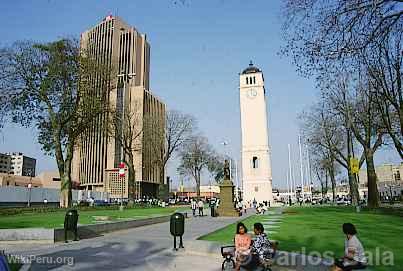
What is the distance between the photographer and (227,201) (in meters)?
34.4

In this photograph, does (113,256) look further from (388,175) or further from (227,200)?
(388,175)

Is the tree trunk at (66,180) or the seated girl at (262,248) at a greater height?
the tree trunk at (66,180)

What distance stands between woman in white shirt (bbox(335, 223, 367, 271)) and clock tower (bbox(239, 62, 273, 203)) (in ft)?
209

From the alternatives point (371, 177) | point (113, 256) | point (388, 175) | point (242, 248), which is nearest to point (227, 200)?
point (371, 177)

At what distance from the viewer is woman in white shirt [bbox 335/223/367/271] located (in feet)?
23.2

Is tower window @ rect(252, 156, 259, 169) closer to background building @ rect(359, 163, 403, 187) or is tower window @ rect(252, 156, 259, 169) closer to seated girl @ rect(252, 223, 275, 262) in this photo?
background building @ rect(359, 163, 403, 187)

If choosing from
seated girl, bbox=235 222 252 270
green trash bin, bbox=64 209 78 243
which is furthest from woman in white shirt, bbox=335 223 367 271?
green trash bin, bbox=64 209 78 243

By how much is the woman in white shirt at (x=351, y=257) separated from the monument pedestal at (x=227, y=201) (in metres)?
26.5

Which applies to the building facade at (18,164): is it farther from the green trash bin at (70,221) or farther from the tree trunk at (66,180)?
the green trash bin at (70,221)

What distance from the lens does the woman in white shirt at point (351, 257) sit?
7.07 m

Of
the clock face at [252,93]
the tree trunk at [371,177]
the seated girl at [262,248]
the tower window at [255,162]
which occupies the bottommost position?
the seated girl at [262,248]

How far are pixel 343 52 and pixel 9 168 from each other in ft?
480

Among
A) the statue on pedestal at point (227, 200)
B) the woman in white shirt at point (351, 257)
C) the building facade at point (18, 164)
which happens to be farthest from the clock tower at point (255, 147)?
the building facade at point (18, 164)

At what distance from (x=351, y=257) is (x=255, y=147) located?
6489 centimetres
